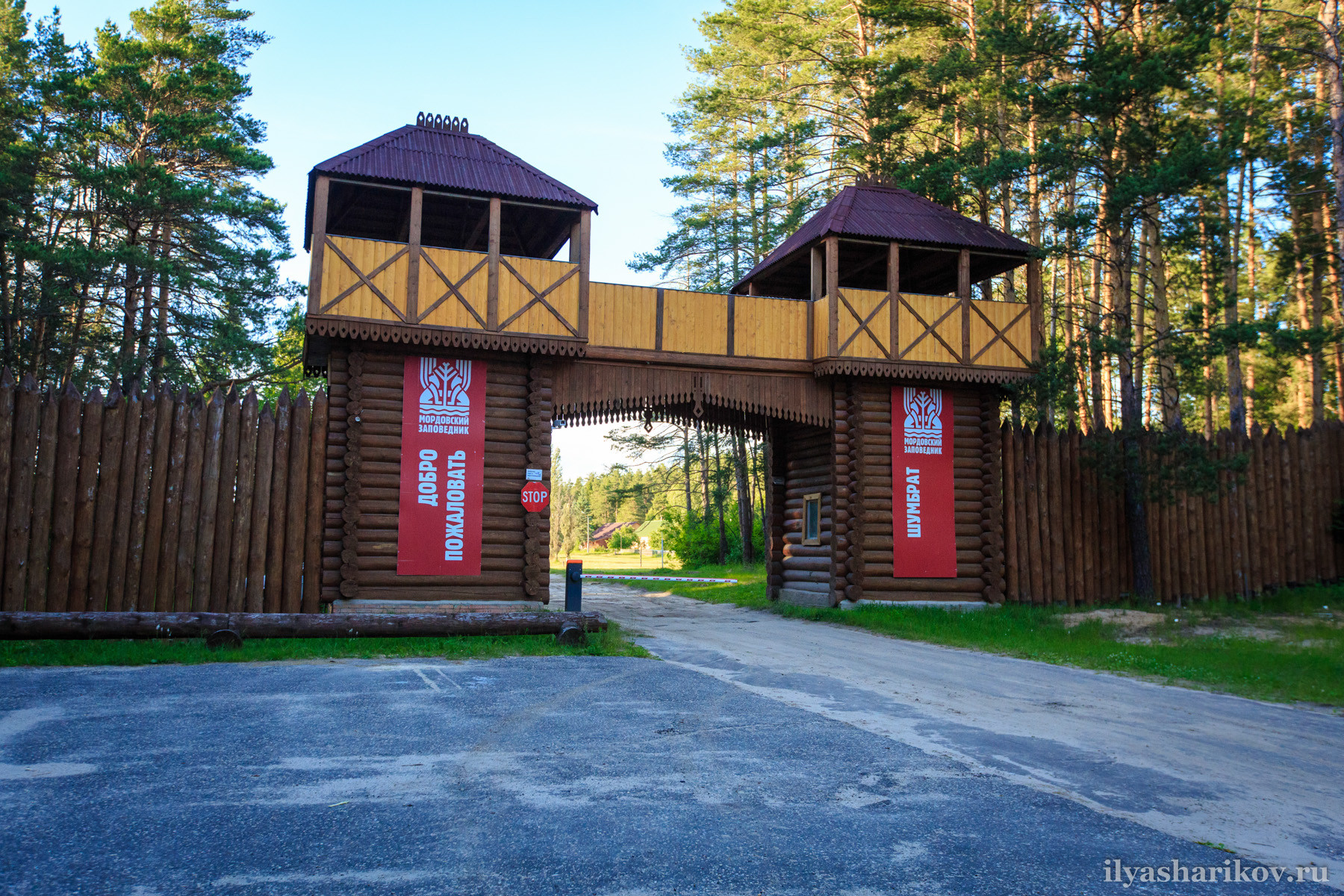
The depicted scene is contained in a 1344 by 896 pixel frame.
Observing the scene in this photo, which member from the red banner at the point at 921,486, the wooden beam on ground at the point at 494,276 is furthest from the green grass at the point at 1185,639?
the wooden beam on ground at the point at 494,276

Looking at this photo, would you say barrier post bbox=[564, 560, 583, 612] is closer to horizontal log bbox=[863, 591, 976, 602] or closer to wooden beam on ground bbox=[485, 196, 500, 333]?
wooden beam on ground bbox=[485, 196, 500, 333]

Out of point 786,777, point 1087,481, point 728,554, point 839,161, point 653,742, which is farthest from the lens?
point 728,554

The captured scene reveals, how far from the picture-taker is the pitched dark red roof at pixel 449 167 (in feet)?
46.2

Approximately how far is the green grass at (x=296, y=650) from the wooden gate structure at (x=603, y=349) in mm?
2556

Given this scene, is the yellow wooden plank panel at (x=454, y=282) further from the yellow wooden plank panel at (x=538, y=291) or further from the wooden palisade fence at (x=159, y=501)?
the wooden palisade fence at (x=159, y=501)

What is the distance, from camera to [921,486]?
56.7 feet

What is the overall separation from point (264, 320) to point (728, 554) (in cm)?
2266

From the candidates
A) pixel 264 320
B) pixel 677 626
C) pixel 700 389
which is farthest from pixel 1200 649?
pixel 264 320

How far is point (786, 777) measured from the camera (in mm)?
5562

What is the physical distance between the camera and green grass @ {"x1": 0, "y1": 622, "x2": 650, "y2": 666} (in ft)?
31.2

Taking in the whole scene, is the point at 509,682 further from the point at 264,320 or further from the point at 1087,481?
the point at 264,320

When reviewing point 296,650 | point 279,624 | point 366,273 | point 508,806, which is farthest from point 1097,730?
point 366,273

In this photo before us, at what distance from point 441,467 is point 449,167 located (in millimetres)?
5154

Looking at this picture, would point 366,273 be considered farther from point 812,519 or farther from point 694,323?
point 812,519
